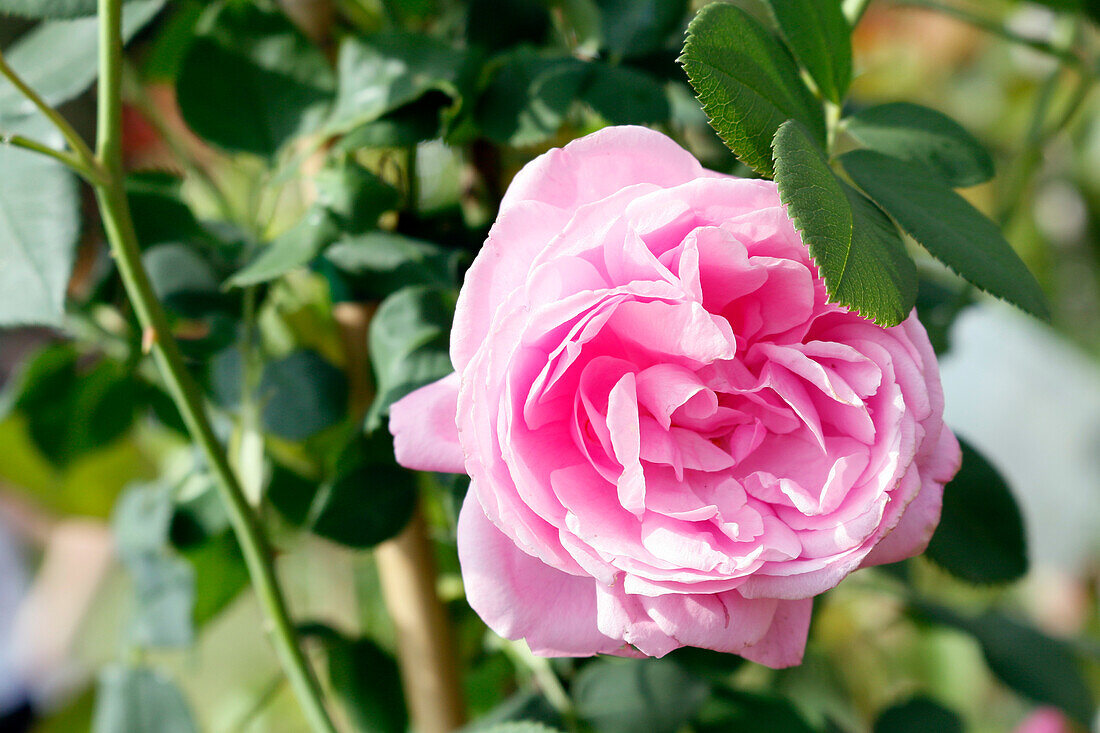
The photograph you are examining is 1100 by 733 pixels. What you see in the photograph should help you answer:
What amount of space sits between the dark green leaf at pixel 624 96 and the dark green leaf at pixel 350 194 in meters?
0.09

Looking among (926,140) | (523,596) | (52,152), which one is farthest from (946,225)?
(52,152)

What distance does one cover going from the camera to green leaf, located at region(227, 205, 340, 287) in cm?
29

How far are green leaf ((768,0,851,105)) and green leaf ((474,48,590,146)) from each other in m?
0.09

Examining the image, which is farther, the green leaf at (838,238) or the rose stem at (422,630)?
the rose stem at (422,630)

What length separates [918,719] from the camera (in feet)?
1.50

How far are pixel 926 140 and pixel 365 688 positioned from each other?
38 centimetres

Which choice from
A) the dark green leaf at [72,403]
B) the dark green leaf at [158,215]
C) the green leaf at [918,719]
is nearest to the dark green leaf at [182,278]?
the dark green leaf at [158,215]

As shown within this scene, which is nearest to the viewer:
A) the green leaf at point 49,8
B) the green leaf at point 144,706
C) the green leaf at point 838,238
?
the green leaf at point 838,238

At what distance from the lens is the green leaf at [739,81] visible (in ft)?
0.69

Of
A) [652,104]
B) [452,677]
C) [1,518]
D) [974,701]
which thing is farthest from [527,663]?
[1,518]

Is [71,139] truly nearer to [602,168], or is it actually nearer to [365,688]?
[602,168]

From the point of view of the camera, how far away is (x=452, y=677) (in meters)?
0.45

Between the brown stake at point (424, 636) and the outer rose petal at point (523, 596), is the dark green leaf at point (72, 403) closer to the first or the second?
the brown stake at point (424, 636)

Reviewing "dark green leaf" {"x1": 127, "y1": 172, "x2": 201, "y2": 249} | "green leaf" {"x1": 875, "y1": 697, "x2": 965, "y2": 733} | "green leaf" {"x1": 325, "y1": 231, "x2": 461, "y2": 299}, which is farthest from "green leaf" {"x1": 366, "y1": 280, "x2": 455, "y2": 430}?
"green leaf" {"x1": 875, "y1": 697, "x2": 965, "y2": 733}
